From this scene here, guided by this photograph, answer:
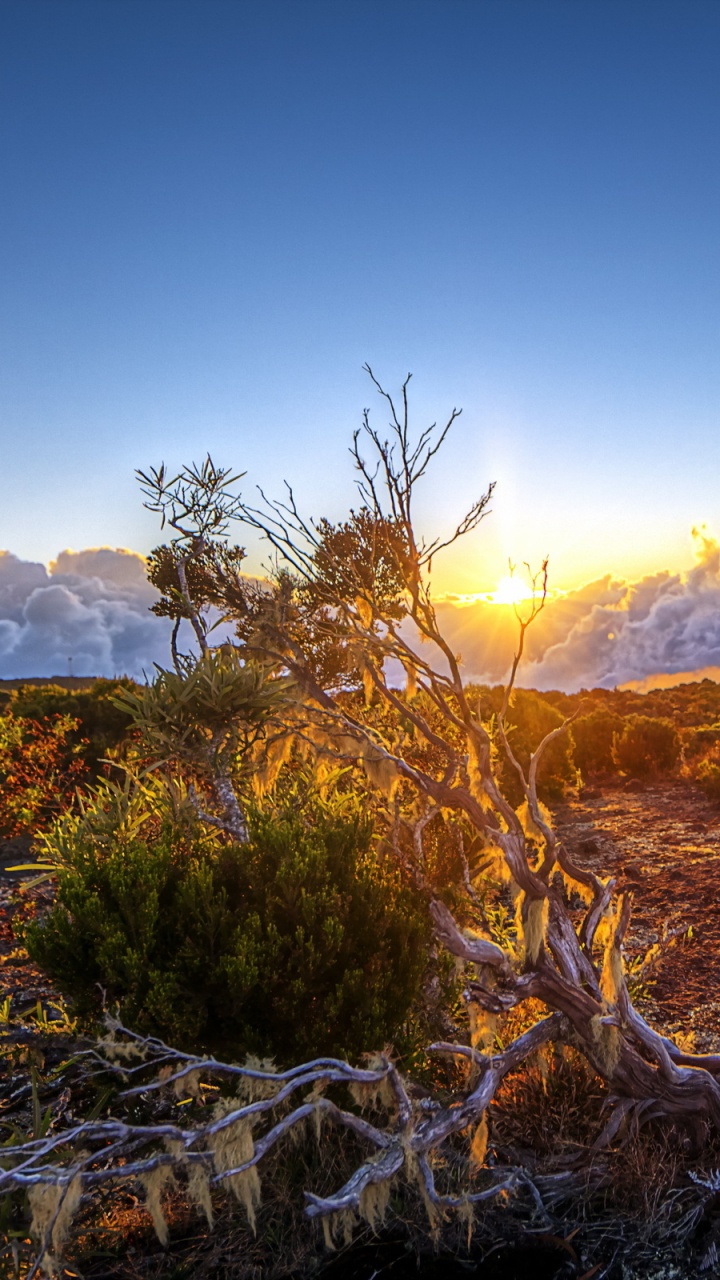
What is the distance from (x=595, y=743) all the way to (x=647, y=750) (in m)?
1.55

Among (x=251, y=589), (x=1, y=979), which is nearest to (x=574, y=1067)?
(x=251, y=589)

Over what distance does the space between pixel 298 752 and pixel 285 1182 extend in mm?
→ 3254

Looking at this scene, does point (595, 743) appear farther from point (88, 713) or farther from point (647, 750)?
point (88, 713)

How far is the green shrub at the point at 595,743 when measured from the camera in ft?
72.6

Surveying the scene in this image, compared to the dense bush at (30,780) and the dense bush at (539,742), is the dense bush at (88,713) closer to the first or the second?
the dense bush at (30,780)

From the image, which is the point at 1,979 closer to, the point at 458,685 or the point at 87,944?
the point at 87,944

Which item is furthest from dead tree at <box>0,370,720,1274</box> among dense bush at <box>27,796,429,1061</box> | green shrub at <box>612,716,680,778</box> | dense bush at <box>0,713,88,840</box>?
green shrub at <box>612,716,680,778</box>

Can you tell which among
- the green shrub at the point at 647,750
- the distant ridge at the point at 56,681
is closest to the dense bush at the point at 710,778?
the green shrub at the point at 647,750

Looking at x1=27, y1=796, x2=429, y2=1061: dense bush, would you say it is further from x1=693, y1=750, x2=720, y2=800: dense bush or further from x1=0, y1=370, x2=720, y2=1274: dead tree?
x1=693, y1=750, x2=720, y2=800: dense bush

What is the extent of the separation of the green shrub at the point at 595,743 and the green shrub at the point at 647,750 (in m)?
0.47

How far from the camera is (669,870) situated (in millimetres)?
11758

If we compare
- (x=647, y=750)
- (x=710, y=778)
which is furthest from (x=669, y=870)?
(x=647, y=750)

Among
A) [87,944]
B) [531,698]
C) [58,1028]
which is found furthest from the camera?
[531,698]

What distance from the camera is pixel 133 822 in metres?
6.88
